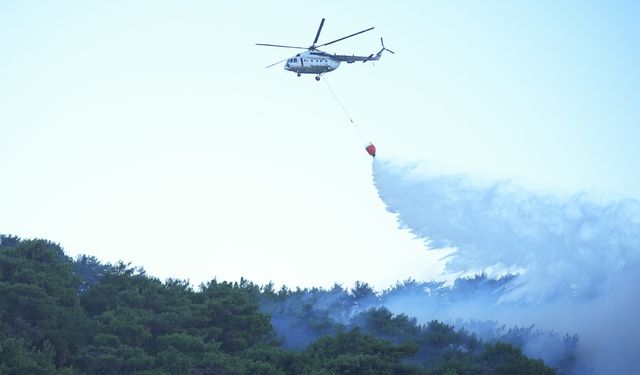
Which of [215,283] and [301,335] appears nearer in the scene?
[215,283]

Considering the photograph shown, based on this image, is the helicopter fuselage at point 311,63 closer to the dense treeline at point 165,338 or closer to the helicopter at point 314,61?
the helicopter at point 314,61

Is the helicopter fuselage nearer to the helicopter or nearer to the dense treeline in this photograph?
the helicopter

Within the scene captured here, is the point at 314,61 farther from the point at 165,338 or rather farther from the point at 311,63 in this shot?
the point at 165,338

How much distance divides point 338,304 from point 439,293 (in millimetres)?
10264

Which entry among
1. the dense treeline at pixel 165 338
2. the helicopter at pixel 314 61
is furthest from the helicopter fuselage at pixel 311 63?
the dense treeline at pixel 165 338

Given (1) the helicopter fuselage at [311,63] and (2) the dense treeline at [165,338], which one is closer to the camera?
(2) the dense treeline at [165,338]

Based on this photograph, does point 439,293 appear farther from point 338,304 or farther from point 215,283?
point 215,283

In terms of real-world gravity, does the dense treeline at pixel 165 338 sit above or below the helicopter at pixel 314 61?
below

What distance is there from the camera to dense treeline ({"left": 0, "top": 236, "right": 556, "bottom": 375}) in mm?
45719

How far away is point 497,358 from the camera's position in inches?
2068

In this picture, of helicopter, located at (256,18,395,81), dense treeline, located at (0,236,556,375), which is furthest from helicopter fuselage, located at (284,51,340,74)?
dense treeline, located at (0,236,556,375)

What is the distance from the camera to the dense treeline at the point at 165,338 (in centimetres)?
4572

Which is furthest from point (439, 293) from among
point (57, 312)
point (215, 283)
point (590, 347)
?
point (57, 312)

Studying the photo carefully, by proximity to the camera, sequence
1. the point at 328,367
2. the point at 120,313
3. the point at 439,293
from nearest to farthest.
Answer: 1. the point at 328,367
2. the point at 120,313
3. the point at 439,293
